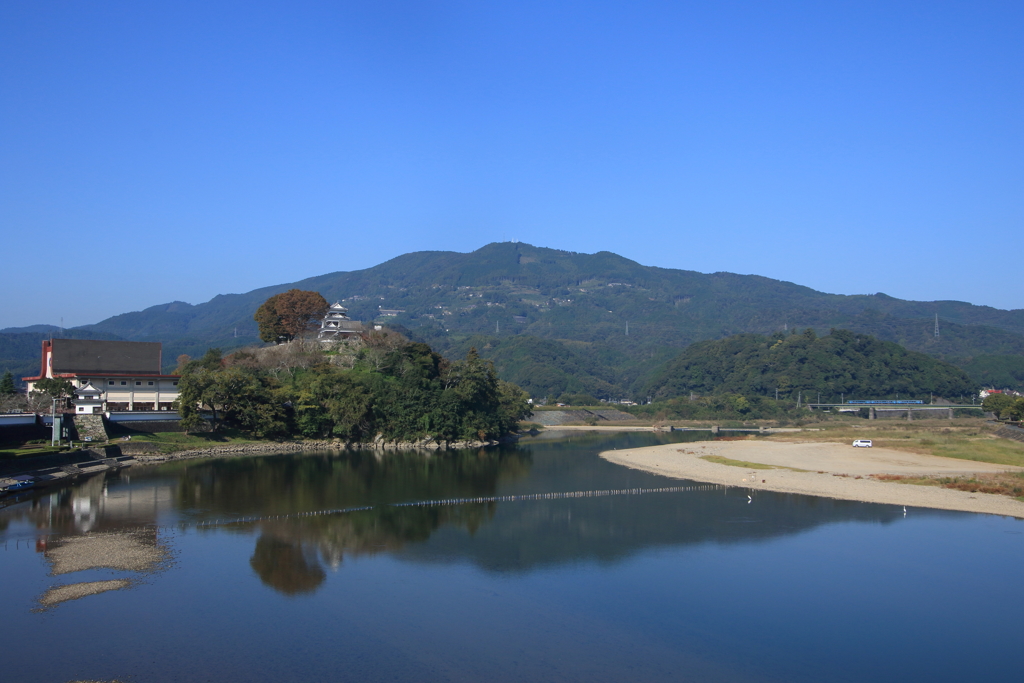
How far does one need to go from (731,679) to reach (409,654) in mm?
5958

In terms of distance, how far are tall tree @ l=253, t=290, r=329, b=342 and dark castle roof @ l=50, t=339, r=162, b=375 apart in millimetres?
11559

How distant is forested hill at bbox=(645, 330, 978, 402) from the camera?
101 metres

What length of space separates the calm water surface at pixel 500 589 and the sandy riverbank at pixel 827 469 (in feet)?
7.06

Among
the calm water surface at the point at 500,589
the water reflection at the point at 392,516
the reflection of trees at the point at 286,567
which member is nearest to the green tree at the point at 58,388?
the water reflection at the point at 392,516

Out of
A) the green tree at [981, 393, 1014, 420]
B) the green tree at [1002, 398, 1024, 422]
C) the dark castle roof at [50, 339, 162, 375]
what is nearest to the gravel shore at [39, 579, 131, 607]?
the dark castle roof at [50, 339, 162, 375]

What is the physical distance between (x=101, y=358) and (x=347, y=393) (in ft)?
52.1

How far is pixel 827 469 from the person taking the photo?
38.1 m

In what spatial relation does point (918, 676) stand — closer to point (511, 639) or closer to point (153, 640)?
point (511, 639)

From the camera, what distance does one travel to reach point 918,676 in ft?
45.6

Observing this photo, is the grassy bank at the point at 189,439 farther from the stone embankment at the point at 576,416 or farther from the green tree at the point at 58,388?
the stone embankment at the point at 576,416

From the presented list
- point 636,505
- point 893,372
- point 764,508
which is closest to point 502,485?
point 636,505

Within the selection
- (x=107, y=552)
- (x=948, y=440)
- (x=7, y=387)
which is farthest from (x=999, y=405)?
(x=7, y=387)

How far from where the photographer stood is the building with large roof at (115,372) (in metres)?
46.8

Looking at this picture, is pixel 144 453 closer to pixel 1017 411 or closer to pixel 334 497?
pixel 334 497
